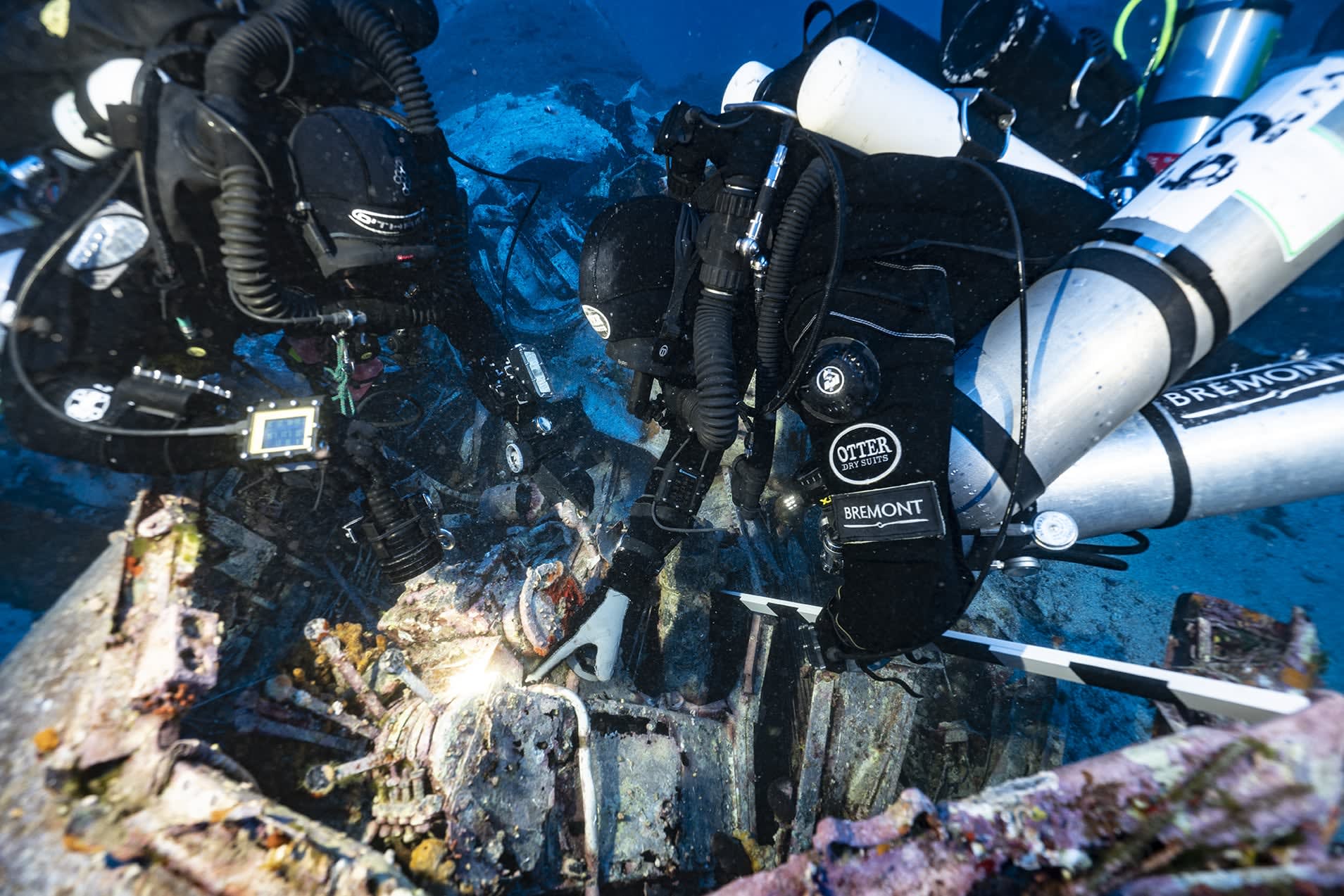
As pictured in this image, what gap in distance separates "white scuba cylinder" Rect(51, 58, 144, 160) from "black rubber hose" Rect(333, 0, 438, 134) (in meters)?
1.15

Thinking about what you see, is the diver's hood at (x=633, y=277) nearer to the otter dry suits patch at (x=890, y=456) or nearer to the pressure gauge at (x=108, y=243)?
the otter dry suits patch at (x=890, y=456)

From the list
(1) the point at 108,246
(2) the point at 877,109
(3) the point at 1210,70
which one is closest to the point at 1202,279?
(2) the point at 877,109

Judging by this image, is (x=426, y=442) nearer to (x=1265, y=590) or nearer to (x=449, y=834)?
(x=449, y=834)

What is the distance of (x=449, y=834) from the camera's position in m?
1.87

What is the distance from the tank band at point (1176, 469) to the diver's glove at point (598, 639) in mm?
3246

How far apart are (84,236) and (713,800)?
450 centimetres

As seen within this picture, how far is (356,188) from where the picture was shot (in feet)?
10.3

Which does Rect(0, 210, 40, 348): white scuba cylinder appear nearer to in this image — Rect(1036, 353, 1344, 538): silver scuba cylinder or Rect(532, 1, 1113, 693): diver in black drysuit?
Rect(532, 1, 1113, 693): diver in black drysuit

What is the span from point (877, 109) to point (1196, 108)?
13.4 feet

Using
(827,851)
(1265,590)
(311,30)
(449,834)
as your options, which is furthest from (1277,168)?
(311,30)

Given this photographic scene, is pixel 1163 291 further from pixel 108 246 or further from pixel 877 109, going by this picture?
pixel 108 246

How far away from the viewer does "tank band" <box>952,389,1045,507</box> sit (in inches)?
91.0

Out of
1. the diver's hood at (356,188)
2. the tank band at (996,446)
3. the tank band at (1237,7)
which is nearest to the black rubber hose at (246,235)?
the diver's hood at (356,188)

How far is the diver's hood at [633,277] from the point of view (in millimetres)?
2975
